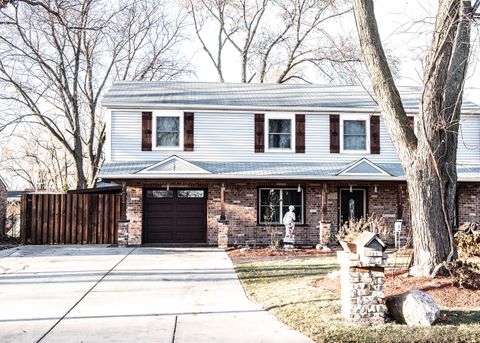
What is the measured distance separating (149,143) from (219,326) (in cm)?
1252

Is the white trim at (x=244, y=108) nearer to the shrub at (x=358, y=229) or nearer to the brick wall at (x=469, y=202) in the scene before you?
the brick wall at (x=469, y=202)

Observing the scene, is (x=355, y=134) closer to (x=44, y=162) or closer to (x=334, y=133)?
(x=334, y=133)

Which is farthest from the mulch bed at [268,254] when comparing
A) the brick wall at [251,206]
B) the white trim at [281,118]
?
the white trim at [281,118]

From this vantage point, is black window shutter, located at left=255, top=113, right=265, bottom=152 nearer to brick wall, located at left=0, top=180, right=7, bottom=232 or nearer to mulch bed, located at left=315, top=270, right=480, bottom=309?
mulch bed, located at left=315, top=270, right=480, bottom=309

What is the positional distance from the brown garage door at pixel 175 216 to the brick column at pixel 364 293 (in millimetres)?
11985

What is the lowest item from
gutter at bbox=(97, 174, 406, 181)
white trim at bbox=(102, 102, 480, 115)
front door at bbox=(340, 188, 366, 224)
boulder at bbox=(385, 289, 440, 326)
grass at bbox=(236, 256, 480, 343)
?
grass at bbox=(236, 256, 480, 343)

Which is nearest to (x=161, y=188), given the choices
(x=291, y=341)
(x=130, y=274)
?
(x=130, y=274)

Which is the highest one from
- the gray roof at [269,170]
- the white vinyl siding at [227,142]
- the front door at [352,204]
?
the white vinyl siding at [227,142]

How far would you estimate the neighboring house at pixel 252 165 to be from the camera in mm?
17953

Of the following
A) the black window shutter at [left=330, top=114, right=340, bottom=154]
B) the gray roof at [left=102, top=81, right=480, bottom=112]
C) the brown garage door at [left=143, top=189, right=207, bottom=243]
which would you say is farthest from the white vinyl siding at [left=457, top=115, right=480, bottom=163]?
the brown garage door at [left=143, top=189, right=207, bottom=243]

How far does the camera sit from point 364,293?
6.87 meters

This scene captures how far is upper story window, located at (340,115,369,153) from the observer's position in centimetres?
1936

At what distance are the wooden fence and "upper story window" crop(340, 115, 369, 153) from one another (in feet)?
30.0

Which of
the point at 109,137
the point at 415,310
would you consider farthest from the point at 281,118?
the point at 415,310
